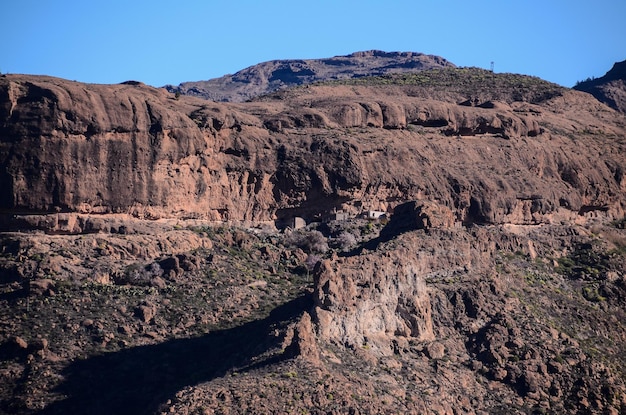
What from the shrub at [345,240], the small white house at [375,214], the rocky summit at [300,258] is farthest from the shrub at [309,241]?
the small white house at [375,214]

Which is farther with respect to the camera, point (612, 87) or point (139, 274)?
point (612, 87)

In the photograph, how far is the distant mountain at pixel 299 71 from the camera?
566 feet

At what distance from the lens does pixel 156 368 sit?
200ft

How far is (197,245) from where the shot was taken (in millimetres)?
71875

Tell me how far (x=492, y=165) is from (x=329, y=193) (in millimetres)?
11227

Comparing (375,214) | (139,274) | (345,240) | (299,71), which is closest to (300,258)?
(345,240)

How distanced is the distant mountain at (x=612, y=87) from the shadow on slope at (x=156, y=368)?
8169 cm

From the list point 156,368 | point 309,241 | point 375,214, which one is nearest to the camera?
point 156,368

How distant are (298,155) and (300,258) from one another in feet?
23.5

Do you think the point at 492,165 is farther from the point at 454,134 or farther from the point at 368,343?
the point at 368,343

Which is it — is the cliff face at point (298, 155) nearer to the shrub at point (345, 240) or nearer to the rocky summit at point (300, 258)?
the rocky summit at point (300, 258)

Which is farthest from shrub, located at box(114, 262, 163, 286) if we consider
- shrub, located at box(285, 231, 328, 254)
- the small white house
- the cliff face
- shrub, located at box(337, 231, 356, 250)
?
the small white house

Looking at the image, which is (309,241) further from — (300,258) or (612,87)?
(612,87)

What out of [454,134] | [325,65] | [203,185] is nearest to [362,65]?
[325,65]
